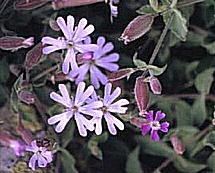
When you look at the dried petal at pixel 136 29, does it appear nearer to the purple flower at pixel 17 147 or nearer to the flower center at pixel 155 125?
the flower center at pixel 155 125

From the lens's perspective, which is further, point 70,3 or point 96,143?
point 96,143

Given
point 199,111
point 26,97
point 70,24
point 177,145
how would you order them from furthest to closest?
point 199,111 → point 177,145 → point 26,97 → point 70,24

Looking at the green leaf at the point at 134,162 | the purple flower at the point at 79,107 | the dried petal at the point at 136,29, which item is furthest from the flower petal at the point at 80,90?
the green leaf at the point at 134,162

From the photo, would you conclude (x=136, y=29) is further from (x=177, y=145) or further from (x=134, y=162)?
(x=134, y=162)

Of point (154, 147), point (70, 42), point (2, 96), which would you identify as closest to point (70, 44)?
point (70, 42)

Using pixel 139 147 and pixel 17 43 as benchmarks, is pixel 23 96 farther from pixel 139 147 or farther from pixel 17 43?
pixel 139 147

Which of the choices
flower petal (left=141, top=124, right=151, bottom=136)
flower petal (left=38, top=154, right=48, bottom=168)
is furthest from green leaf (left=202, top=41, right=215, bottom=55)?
flower petal (left=38, top=154, right=48, bottom=168)
